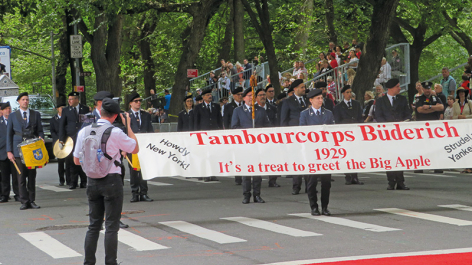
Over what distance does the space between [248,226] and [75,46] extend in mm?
23099

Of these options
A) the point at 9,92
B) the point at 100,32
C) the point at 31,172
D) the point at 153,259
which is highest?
the point at 100,32

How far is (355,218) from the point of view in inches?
424

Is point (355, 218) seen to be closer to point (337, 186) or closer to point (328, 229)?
point (328, 229)

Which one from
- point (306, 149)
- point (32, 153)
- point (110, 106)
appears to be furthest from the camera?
point (32, 153)

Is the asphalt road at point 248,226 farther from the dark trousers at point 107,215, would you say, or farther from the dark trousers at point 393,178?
the dark trousers at point 107,215

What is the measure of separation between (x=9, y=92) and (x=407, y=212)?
45.4 ft

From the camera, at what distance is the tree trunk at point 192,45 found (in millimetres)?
27078

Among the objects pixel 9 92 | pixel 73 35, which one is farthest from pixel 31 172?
pixel 73 35

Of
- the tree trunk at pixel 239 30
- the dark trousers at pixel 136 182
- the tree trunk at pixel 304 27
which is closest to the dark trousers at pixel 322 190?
the dark trousers at pixel 136 182

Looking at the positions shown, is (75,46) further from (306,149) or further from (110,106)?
(110,106)

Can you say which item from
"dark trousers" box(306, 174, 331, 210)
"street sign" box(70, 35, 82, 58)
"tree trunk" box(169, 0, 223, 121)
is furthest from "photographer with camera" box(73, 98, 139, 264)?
"street sign" box(70, 35, 82, 58)

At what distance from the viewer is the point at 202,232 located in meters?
9.80

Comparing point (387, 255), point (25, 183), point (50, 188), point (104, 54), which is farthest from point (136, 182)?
point (104, 54)

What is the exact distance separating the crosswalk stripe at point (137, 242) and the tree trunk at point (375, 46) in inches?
483
